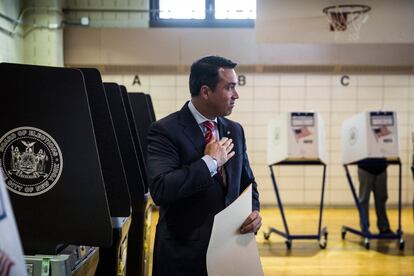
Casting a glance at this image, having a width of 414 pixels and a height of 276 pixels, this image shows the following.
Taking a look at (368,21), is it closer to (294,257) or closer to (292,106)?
(292,106)

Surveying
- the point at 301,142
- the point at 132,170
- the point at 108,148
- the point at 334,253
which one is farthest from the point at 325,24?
the point at 108,148

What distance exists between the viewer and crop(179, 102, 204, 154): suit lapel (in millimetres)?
1853

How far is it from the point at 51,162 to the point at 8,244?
62 centimetres

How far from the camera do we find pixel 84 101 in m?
1.27

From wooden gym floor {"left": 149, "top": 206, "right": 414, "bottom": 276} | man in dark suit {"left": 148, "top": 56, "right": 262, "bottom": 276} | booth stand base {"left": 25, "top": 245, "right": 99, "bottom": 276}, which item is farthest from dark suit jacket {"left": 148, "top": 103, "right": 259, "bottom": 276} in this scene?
wooden gym floor {"left": 149, "top": 206, "right": 414, "bottom": 276}

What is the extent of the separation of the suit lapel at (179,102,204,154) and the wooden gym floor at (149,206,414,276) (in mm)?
2597

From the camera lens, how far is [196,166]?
170cm

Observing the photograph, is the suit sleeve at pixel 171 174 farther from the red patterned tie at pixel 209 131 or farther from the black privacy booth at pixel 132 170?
the black privacy booth at pixel 132 170

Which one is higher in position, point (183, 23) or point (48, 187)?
point (183, 23)

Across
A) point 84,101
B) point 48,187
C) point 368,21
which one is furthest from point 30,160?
point 368,21

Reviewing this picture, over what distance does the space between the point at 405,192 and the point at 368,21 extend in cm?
259

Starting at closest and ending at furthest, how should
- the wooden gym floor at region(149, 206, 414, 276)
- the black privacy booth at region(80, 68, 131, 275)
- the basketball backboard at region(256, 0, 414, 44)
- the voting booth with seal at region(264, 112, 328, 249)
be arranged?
the black privacy booth at region(80, 68, 131, 275) → the wooden gym floor at region(149, 206, 414, 276) → the voting booth with seal at region(264, 112, 328, 249) → the basketball backboard at region(256, 0, 414, 44)

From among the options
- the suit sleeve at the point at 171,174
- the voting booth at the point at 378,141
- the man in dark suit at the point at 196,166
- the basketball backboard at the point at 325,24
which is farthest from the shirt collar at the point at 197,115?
the basketball backboard at the point at 325,24

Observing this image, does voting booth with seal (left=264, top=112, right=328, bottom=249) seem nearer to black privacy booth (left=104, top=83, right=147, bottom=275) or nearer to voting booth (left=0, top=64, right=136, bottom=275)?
black privacy booth (left=104, top=83, right=147, bottom=275)
